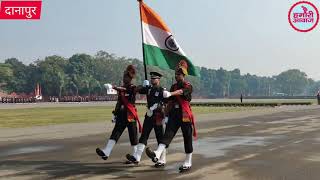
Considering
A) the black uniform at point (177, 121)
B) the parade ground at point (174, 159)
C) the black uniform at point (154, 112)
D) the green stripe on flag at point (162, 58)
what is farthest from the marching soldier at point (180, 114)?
the green stripe on flag at point (162, 58)

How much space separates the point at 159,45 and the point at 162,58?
0.29 m

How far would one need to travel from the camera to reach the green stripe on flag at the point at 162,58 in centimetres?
908

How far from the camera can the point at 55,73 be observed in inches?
4471

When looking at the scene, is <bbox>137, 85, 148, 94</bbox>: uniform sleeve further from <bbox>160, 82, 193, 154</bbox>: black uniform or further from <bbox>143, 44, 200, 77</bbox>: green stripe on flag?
<bbox>143, 44, 200, 77</bbox>: green stripe on flag

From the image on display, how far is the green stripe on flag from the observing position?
9.08 m

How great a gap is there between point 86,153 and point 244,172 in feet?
14.4

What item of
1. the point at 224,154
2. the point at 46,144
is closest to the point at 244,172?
the point at 224,154

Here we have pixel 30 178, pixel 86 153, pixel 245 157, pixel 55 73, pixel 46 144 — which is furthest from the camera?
pixel 55 73

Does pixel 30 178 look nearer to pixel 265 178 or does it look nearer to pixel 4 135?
pixel 265 178

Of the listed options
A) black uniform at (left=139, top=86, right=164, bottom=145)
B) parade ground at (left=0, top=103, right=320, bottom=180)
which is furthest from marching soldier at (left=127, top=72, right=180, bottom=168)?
parade ground at (left=0, top=103, right=320, bottom=180)

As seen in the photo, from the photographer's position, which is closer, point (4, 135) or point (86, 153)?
point (86, 153)

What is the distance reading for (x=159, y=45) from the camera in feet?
30.5

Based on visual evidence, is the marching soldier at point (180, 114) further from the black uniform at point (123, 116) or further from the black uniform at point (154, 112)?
the black uniform at point (123, 116)

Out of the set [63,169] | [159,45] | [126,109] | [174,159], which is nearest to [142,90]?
[126,109]
